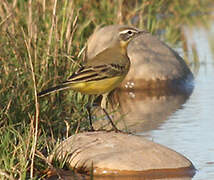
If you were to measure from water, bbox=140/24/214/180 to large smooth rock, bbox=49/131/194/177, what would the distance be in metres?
0.29

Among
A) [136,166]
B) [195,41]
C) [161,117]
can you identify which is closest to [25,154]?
[136,166]

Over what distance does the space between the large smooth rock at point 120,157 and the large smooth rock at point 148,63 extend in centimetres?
489

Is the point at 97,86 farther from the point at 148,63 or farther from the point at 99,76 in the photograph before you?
the point at 148,63

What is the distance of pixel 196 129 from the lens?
9398 mm

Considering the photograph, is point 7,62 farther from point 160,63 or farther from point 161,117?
point 160,63

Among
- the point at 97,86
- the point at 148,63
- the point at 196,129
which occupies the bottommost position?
the point at 148,63

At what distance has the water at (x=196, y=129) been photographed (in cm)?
804

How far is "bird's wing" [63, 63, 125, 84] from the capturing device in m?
8.01

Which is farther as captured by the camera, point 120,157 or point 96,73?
point 96,73

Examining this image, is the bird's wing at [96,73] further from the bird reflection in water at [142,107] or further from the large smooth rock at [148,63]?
the large smooth rock at [148,63]

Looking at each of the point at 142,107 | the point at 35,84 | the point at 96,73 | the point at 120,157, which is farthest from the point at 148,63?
the point at 35,84

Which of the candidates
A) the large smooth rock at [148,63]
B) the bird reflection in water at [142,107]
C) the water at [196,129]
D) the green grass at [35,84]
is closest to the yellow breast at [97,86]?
the green grass at [35,84]

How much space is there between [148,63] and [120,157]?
18.0 feet

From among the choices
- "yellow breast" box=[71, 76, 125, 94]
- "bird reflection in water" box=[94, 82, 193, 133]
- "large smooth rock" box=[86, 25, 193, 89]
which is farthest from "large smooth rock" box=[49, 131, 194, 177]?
"large smooth rock" box=[86, 25, 193, 89]
